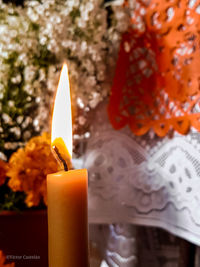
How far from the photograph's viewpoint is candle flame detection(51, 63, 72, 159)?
339 mm

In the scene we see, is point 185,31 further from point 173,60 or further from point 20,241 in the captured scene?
point 20,241

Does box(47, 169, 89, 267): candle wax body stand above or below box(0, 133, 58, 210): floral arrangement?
below

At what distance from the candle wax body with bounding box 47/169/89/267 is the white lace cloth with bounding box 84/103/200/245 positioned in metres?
0.27

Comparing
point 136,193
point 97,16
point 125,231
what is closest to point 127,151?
point 136,193

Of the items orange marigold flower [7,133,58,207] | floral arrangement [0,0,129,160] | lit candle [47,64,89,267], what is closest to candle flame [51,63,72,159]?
lit candle [47,64,89,267]

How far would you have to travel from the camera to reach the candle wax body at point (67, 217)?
0.33m

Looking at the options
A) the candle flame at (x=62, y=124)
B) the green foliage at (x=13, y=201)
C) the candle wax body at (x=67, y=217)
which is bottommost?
the candle wax body at (x=67, y=217)

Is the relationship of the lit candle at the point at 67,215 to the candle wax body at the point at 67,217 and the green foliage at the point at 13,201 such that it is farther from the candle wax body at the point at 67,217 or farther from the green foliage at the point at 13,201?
the green foliage at the point at 13,201

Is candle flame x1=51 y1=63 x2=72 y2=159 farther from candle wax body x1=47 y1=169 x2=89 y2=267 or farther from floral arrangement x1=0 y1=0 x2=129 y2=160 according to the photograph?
floral arrangement x1=0 y1=0 x2=129 y2=160

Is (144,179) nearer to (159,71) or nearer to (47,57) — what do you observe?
(159,71)

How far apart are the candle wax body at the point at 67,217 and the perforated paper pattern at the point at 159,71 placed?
0.29 metres

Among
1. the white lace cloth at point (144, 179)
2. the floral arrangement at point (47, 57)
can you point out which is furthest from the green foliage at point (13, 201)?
the white lace cloth at point (144, 179)

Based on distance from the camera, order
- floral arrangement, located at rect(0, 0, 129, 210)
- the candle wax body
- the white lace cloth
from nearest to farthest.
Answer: the candle wax body, the white lace cloth, floral arrangement, located at rect(0, 0, 129, 210)

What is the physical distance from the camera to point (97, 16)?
70cm
